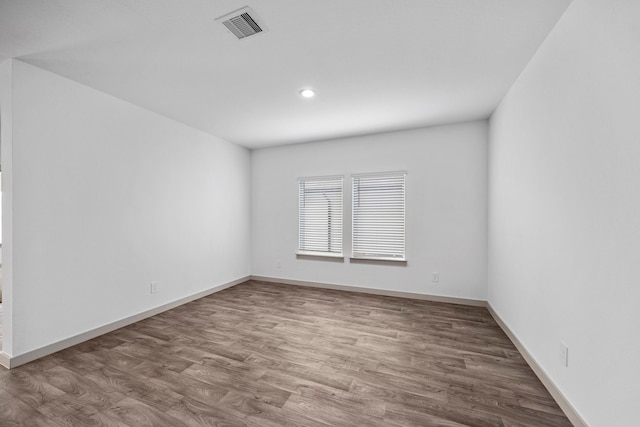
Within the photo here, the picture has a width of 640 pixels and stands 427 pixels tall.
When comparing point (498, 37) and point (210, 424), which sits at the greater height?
point (498, 37)

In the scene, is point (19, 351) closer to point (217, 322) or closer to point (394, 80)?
point (217, 322)

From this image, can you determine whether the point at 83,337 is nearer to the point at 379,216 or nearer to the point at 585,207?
the point at 379,216

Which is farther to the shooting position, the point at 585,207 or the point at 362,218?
the point at 362,218

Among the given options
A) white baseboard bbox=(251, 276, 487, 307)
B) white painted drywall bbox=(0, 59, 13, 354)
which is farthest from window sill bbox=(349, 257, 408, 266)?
white painted drywall bbox=(0, 59, 13, 354)

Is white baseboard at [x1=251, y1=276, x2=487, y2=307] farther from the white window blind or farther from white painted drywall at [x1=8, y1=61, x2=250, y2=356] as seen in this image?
white painted drywall at [x1=8, y1=61, x2=250, y2=356]

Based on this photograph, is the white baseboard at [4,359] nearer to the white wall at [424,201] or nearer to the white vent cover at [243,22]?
the white vent cover at [243,22]

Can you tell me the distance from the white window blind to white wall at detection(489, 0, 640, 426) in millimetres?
1800

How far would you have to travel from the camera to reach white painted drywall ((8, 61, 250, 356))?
90.2 inches

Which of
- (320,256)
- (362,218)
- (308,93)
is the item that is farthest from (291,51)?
(320,256)

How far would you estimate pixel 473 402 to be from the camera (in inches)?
69.4

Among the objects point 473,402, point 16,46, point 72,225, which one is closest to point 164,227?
point 72,225

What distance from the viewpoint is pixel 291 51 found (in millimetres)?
2115

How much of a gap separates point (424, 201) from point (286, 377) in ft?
9.95

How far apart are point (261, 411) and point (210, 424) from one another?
304mm
